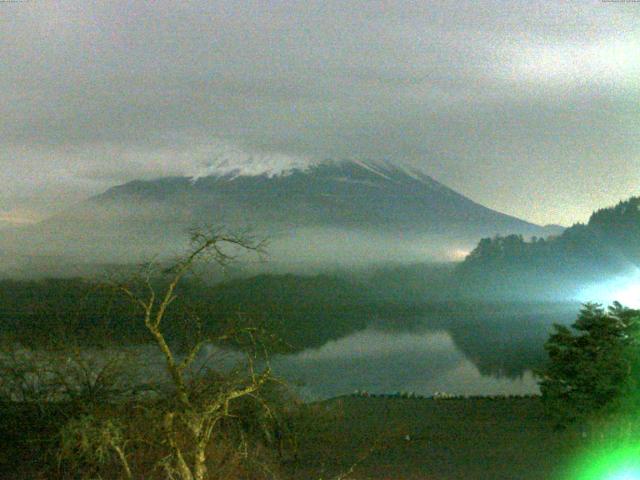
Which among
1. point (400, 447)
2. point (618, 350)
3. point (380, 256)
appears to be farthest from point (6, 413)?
point (380, 256)

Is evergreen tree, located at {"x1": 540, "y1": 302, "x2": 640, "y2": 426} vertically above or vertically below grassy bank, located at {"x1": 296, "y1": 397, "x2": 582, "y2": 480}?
above

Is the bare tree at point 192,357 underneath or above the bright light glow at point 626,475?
above

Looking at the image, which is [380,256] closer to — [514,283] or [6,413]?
[514,283]

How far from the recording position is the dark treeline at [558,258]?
213ft

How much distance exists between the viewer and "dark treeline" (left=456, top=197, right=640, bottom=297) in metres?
64.8

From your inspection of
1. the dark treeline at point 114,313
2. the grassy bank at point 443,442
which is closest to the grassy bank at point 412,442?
the grassy bank at point 443,442

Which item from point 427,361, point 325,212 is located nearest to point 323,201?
point 325,212

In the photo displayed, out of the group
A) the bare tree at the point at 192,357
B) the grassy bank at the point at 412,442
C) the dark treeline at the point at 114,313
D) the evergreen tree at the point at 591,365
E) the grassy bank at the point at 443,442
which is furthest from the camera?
the grassy bank at the point at 443,442

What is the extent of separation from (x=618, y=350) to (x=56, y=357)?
790 centimetres

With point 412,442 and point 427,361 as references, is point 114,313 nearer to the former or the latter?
point 412,442

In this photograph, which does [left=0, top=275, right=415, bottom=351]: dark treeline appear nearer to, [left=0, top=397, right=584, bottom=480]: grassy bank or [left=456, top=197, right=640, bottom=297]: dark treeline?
[left=0, top=397, right=584, bottom=480]: grassy bank

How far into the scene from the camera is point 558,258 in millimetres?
83812

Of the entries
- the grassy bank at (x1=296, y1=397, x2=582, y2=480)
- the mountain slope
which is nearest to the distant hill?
the mountain slope

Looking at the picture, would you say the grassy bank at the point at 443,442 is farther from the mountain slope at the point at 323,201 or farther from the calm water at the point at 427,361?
the mountain slope at the point at 323,201
